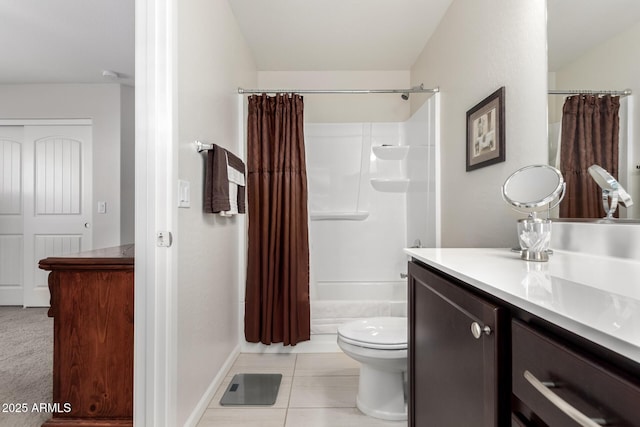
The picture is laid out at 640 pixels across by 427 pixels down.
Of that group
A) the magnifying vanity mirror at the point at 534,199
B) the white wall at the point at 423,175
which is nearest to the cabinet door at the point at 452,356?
the magnifying vanity mirror at the point at 534,199

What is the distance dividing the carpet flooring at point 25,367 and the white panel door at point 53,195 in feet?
2.13

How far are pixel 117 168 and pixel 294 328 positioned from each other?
2693 mm

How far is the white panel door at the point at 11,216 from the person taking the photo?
3754mm

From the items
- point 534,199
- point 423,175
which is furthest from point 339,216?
point 534,199

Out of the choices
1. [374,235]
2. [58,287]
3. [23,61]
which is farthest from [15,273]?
[374,235]

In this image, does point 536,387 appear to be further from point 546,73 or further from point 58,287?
point 58,287

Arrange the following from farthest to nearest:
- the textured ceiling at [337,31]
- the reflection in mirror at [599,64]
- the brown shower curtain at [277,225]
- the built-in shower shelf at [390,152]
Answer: the built-in shower shelf at [390,152]
the brown shower curtain at [277,225]
the textured ceiling at [337,31]
the reflection in mirror at [599,64]

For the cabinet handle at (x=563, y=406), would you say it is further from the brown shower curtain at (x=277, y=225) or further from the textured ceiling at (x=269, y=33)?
the textured ceiling at (x=269, y=33)

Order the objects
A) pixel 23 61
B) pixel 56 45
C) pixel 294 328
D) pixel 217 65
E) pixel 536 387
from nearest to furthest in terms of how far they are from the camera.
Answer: pixel 536 387
pixel 217 65
pixel 294 328
pixel 56 45
pixel 23 61

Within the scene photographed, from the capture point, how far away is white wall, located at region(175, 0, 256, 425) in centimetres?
153

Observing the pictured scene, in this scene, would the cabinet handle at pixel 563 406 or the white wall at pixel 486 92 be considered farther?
the white wall at pixel 486 92

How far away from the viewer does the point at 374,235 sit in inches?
130

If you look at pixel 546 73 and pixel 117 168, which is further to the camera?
pixel 117 168

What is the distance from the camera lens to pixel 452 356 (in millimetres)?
863
